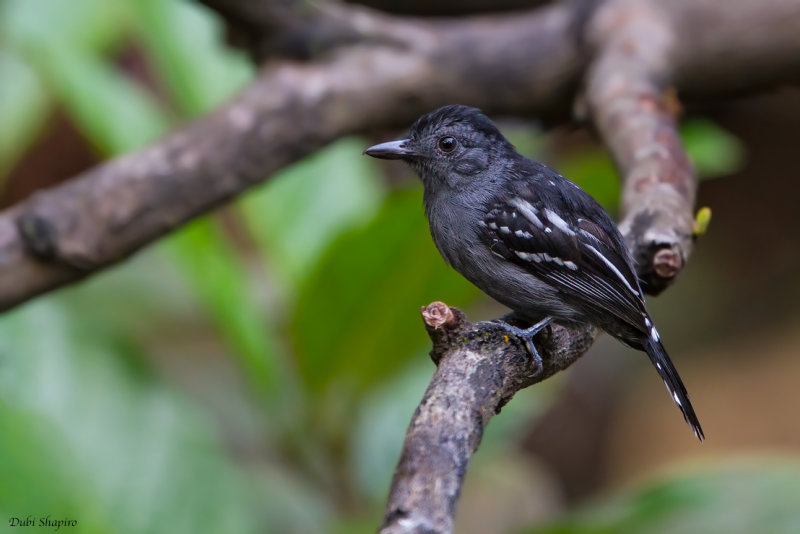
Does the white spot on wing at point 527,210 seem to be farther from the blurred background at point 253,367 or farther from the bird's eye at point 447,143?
the blurred background at point 253,367

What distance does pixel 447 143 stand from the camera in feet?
10.7

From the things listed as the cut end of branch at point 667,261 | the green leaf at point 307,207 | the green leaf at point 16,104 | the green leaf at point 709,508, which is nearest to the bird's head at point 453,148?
the cut end of branch at point 667,261

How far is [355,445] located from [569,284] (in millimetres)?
1963

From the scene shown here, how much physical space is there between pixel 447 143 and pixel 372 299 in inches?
41.5

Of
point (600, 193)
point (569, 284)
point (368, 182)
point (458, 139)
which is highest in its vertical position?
point (368, 182)

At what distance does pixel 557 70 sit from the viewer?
170 inches

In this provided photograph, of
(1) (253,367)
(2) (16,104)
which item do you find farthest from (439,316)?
(2) (16,104)

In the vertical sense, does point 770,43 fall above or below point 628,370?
below

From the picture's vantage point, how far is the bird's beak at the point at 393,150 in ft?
10.6

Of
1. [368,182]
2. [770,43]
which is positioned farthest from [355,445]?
[770,43]

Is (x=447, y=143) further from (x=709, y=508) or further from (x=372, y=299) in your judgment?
(x=709, y=508)

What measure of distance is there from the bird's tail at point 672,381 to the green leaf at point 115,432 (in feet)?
6.38

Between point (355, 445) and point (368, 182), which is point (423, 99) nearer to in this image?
point (368, 182)

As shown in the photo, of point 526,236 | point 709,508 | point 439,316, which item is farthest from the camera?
point 709,508
